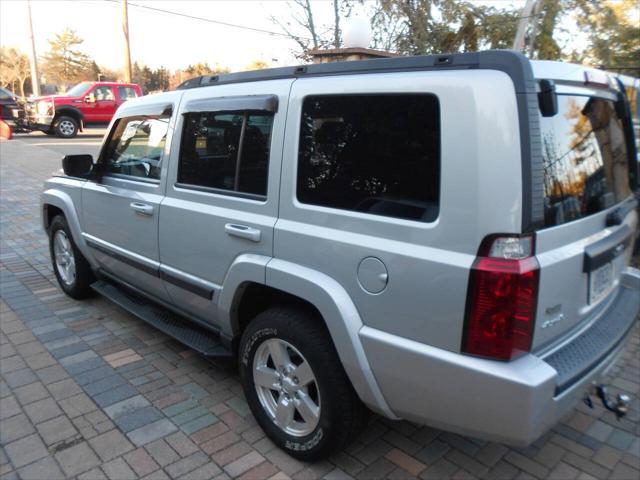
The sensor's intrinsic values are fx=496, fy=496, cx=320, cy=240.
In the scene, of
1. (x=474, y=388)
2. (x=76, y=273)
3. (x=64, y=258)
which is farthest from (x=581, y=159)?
(x=64, y=258)

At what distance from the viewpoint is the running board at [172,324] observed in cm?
303

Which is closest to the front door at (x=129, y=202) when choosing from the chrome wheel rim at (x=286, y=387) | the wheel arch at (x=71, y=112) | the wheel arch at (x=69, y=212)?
the wheel arch at (x=69, y=212)

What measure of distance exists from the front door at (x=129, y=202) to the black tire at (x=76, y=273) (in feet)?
1.24

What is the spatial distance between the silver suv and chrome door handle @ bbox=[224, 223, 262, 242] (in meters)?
0.01

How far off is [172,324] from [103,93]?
1819 cm

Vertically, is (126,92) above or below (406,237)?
above

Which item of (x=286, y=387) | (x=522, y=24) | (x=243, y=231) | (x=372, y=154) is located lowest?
(x=286, y=387)

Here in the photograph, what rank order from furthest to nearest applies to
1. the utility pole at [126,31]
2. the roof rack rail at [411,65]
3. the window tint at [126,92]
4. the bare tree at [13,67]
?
the bare tree at [13,67] → the utility pole at [126,31] → the window tint at [126,92] → the roof rack rail at [411,65]

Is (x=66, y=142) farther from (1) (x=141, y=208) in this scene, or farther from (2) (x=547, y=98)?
(2) (x=547, y=98)

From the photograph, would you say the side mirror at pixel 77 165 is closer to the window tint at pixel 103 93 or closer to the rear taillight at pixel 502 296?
the rear taillight at pixel 502 296

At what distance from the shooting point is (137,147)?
143 inches

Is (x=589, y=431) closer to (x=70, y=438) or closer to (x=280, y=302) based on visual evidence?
(x=280, y=302)

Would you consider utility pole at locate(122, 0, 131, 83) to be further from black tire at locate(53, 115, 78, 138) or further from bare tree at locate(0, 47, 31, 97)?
bare tree at locate(0, 47, 31, 97)

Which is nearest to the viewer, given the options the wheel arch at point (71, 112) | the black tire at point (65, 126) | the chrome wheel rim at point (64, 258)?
the chrome wheel rim at point (64, 258)
